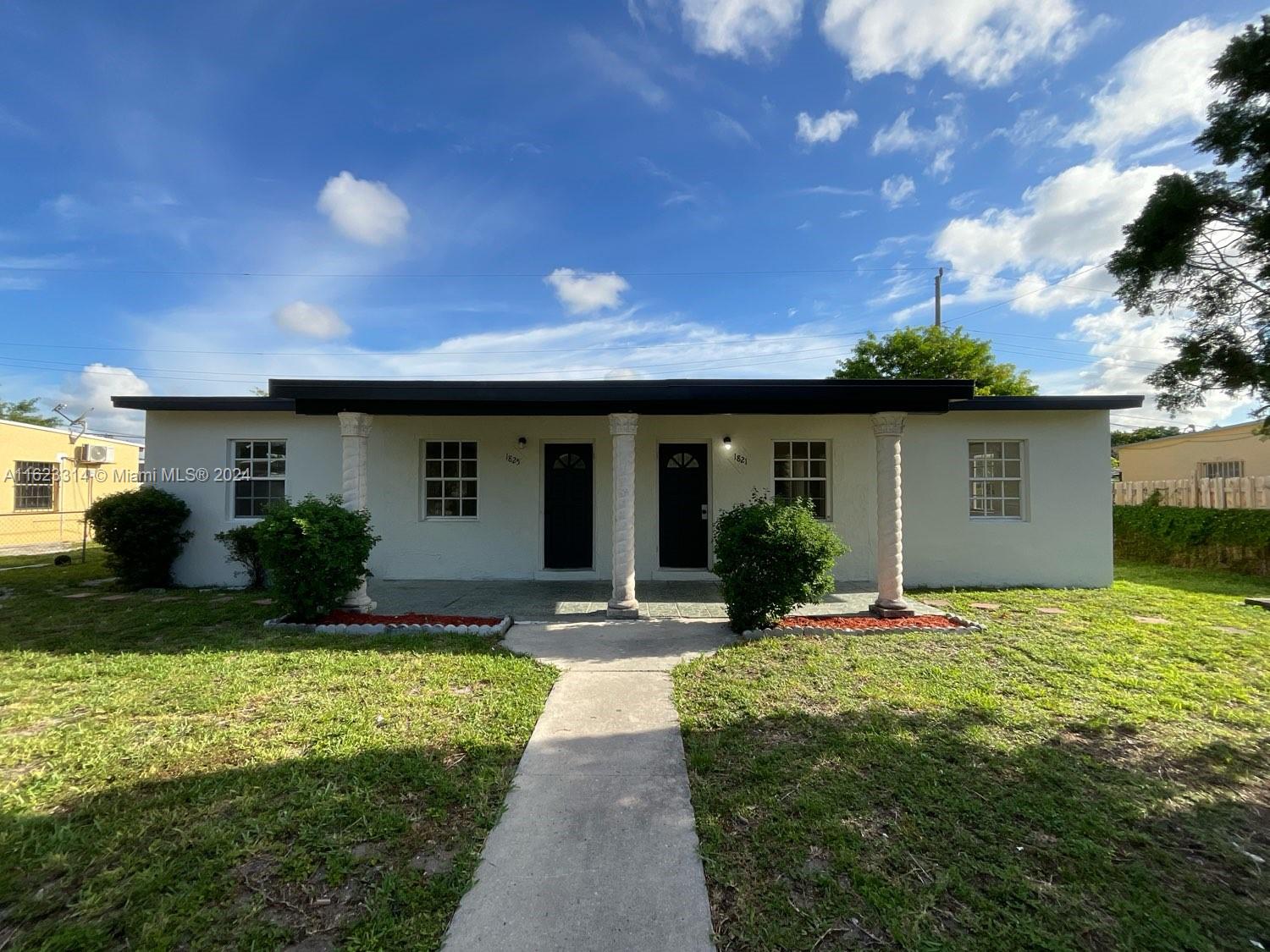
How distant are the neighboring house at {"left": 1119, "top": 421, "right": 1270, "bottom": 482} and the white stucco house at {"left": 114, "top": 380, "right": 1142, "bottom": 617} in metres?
9.30

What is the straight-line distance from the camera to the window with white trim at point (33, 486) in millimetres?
15000

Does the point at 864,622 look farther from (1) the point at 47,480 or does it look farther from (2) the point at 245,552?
(1) the point at 47,480

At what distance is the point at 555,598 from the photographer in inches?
277

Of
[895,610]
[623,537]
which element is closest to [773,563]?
[623,537]

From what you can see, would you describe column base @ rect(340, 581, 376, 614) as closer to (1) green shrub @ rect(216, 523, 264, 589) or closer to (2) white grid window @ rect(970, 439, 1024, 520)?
(1) green shrub @ rect(216, 523, 264, 589)

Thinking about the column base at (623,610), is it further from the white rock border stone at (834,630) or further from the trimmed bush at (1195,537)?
the trimmed bush at (1195,537)

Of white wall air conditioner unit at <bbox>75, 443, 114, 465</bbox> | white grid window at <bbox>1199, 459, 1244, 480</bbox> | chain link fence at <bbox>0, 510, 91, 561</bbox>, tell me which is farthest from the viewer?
Answer: white grid window at <bbox>1199, 459, 1244, 480</bbox>

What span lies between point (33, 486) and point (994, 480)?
2428cm

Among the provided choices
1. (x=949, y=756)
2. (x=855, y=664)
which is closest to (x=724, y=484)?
(x=855, y=664)

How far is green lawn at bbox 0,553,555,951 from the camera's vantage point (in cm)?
191

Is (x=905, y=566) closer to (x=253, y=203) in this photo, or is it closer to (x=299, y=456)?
(x=299, y=456)

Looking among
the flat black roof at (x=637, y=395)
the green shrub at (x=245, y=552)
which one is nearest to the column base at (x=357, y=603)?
the flat black roof at (x=637, y=395)

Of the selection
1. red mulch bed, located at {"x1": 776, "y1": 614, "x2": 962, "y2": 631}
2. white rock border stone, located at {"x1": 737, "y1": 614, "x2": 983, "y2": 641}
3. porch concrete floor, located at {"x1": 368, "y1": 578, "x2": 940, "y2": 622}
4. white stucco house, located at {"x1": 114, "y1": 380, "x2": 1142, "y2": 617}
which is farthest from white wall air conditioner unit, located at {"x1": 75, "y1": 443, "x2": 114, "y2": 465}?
red mulch bed, located at {"x1": 776, "y1": 614, "x2": 962, "y2": 631}

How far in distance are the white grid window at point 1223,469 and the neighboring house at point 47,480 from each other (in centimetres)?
3073
